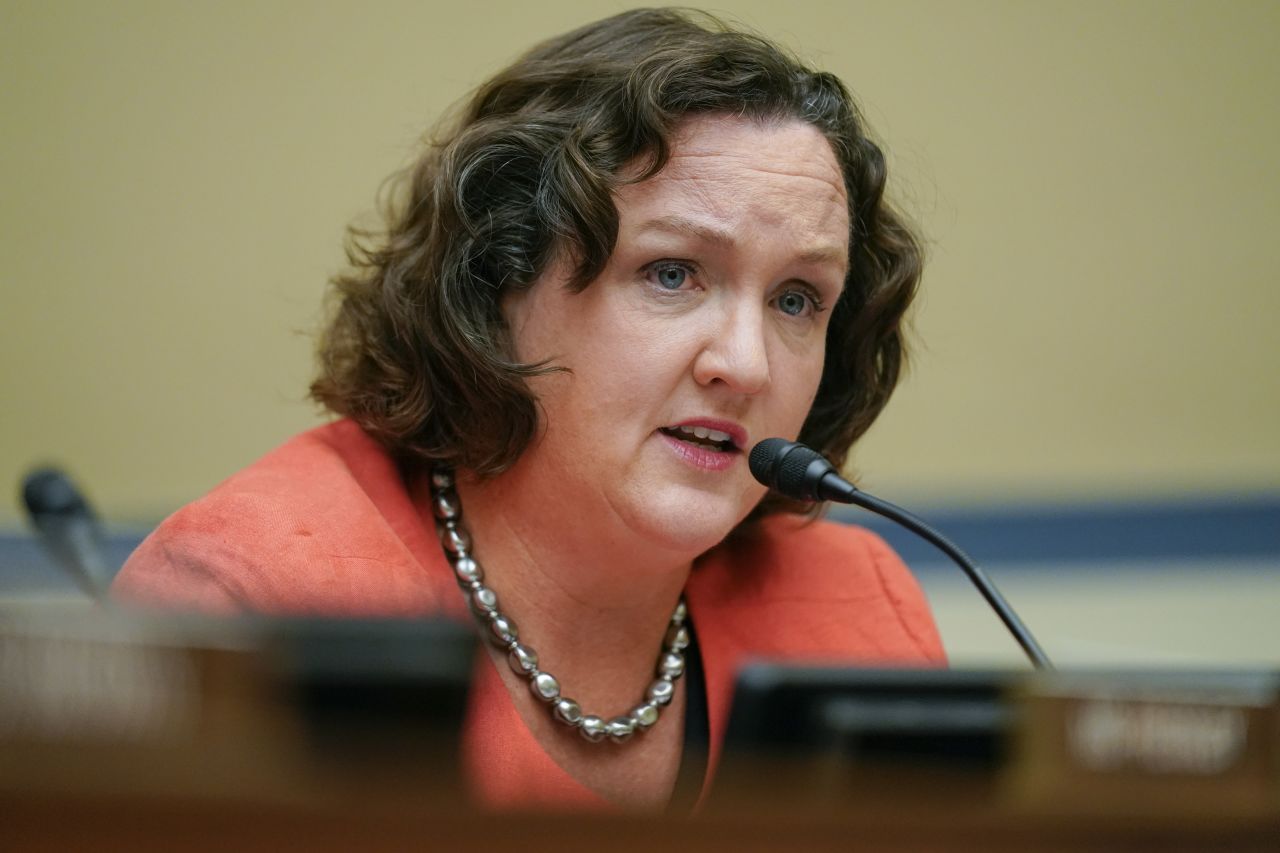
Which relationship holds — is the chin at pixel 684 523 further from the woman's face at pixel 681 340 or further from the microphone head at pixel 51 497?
the microphone head at pixel 51 497

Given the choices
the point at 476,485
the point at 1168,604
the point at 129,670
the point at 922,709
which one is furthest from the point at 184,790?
the point at 1168,604

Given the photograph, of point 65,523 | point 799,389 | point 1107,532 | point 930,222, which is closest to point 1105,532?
point 1107,532

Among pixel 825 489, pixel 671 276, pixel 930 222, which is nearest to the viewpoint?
pixel 825 489

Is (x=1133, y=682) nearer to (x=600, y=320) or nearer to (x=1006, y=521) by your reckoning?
(x=600, y=320)

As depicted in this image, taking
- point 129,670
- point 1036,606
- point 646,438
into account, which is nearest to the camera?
point 129,670

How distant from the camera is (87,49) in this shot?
273 centimetres

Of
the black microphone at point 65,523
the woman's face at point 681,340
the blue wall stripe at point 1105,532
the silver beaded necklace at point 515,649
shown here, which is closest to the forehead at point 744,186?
the woman's face at point 681,340

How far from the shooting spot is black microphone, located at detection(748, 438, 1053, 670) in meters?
1.24

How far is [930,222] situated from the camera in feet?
8.55

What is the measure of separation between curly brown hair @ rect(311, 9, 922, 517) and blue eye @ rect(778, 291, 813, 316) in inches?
5.6

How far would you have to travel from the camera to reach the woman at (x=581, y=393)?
1304mm

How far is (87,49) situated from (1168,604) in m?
2.64

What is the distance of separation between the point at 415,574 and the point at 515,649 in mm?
166

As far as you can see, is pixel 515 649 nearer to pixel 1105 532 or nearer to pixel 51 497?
pixel 51 497
